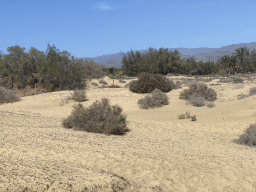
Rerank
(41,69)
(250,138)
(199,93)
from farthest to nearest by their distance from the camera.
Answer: (41,69)
(199,93)
(250,138)

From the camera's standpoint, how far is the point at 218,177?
16.4ft

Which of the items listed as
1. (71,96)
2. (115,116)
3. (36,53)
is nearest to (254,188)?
(115,116)

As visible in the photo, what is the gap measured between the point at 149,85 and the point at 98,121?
13.0 metres

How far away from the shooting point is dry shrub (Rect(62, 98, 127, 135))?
943cm

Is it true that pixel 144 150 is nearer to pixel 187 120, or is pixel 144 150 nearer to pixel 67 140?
pixel 67 140

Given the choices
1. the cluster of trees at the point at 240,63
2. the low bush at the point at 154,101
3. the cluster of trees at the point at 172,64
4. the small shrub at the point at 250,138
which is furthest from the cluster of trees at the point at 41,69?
the cluster of trees at the point at 240,63

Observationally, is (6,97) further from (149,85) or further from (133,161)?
(133,161)

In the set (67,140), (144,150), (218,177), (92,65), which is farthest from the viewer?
(92,65)

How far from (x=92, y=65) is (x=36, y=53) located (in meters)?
13.9

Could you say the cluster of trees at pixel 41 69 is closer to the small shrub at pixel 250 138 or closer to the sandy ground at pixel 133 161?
the sandy ground at pixel 133 161

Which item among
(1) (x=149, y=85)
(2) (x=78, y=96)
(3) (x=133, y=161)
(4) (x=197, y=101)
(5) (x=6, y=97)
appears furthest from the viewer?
(1) (x=149, y=85)

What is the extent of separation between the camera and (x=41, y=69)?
26.5 m

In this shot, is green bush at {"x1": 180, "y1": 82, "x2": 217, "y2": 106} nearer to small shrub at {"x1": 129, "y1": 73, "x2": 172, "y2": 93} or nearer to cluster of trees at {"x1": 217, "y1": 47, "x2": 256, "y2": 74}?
small shrub at {"x1": 129, "y1": 73, "x2": 172, "y2": 93}

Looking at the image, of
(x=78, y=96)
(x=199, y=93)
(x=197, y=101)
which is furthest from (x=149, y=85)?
(x=78, y=96)
